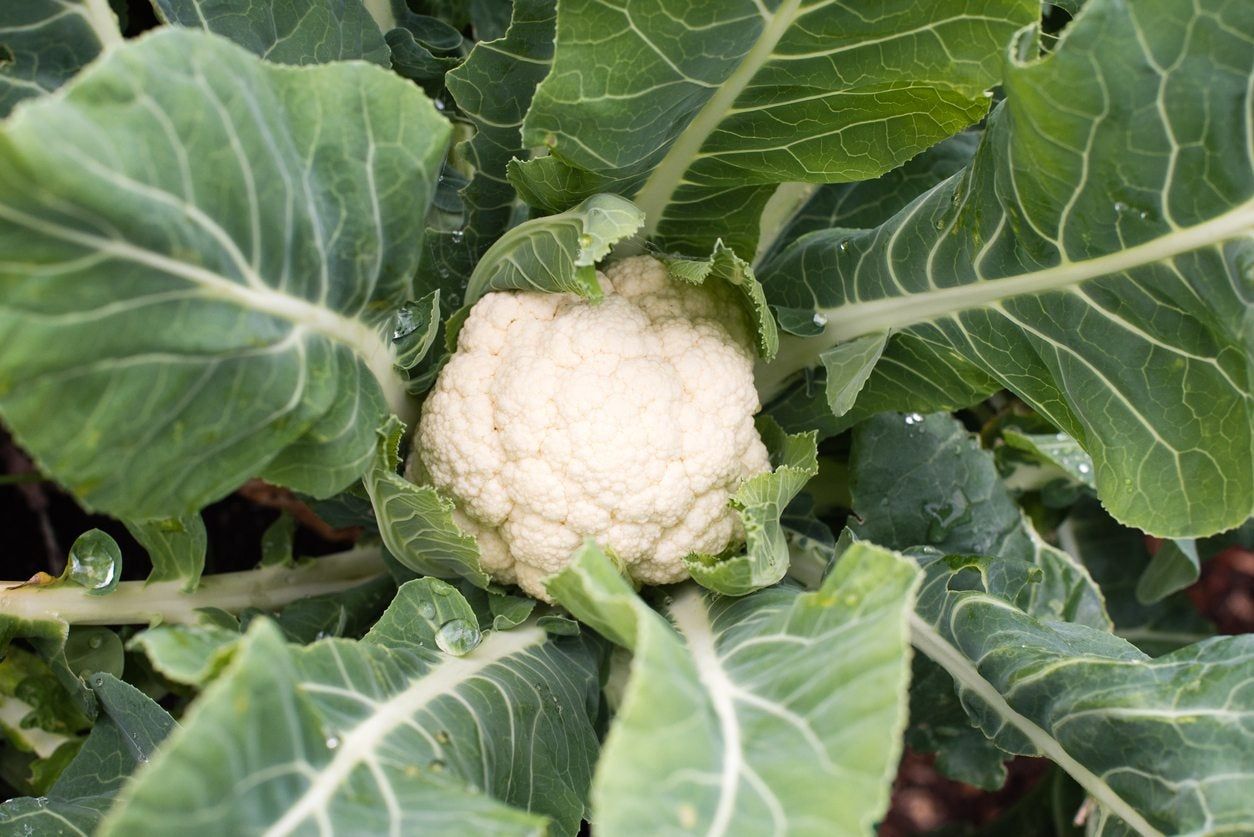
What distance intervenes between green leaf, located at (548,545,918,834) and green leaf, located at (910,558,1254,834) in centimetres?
29

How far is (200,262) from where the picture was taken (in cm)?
70

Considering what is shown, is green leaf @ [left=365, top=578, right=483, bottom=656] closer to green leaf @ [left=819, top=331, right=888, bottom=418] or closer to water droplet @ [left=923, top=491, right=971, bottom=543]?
green leaf @ [left=819, top=331, right=888, bottom=418]

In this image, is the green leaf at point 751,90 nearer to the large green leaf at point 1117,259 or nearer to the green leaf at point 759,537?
the large green leaf at point 1117,259

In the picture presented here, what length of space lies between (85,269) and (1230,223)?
2.68 ft

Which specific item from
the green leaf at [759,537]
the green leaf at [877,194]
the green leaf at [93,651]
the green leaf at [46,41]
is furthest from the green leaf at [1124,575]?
the green leaf at [46,41]

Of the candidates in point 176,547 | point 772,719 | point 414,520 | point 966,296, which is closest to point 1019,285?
point 966,296

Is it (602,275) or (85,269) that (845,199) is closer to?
(602,275)

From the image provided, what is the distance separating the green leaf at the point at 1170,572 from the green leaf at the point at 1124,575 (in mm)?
191

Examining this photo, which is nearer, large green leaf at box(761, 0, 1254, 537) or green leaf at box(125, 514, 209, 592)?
large green leaf at box(761, 0, 1254, 537)

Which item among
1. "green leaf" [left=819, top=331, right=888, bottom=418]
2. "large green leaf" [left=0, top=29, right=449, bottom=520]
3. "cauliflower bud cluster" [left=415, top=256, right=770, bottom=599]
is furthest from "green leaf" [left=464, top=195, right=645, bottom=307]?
"green leaf" [left=819, top=331, right=888, bottom=418]

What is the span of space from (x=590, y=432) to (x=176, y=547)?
0.48 metres

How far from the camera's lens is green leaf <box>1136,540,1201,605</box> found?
138 centimetres

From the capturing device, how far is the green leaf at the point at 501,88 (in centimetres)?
99

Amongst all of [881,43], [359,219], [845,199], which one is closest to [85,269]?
[359,219]
